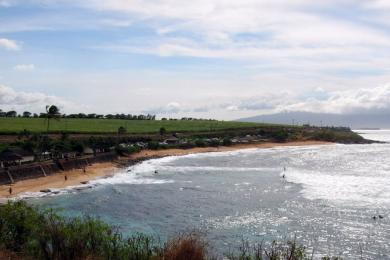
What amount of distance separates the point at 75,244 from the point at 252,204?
36.3m

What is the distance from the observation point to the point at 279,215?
154ft

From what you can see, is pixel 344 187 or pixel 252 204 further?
pixel 344 187

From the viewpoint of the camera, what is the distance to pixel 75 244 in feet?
61.7

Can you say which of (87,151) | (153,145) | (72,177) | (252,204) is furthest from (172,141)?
(252,204)

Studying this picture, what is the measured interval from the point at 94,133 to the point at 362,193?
85552 mm

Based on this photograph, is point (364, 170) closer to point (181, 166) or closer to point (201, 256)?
point (181, 166)

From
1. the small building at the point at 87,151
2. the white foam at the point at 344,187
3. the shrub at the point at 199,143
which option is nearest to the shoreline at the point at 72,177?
the small building at the point at 87,151

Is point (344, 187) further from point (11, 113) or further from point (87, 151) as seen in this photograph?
point (11, 113)

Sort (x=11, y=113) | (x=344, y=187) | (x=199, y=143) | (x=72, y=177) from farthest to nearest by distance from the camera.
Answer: (x=11, y=113)
(x=199, y=143)
(x=72, y=177)
(x=344, y=187)

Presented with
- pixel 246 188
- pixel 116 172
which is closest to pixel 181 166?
pixel 116 172

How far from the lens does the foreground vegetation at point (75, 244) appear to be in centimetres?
1706

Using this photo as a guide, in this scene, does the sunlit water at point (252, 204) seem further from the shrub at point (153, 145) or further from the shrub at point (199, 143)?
the shrub at point (199, 143)

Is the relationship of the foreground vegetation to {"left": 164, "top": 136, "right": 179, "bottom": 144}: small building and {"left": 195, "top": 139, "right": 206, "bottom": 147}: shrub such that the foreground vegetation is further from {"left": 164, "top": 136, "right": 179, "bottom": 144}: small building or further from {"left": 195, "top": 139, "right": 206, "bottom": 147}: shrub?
{"left": 195, "top": 139, "right": 206, "bottom": 147}: shrub

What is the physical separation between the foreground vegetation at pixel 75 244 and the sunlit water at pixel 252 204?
9948mm
